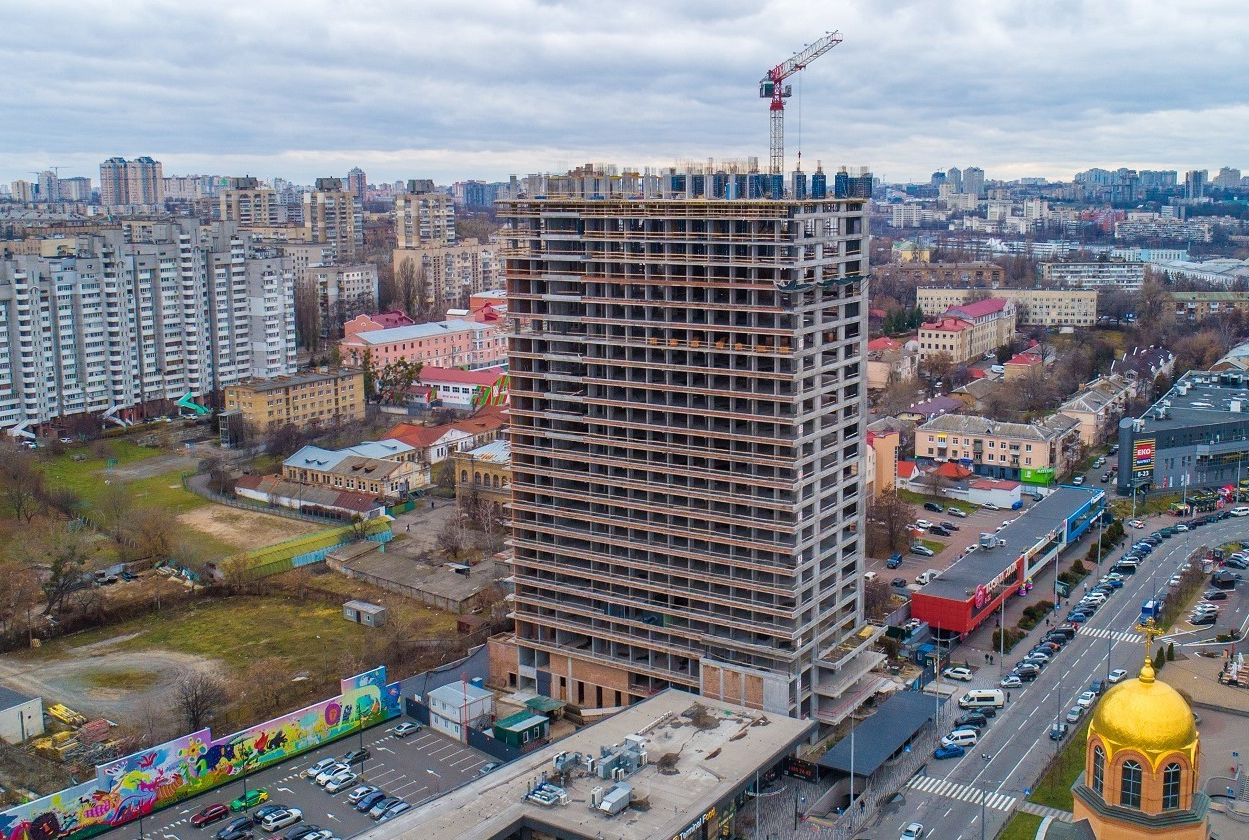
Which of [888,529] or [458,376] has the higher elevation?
[458,376]

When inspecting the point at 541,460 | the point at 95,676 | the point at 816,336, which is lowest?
the point at 95,676

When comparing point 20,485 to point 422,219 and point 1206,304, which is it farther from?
point 1206,304

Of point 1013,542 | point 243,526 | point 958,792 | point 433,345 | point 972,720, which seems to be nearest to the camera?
point 958,792

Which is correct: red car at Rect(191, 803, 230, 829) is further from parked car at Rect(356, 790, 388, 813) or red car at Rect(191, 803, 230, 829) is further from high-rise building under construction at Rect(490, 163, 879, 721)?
high-rise building under construction at Rect(490, 163, 879, 721)

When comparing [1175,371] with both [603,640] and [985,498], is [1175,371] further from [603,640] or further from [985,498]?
[603,640]

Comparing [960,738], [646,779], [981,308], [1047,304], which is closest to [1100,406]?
[981,308]

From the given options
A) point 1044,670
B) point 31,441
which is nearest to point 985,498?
point 1044,670
